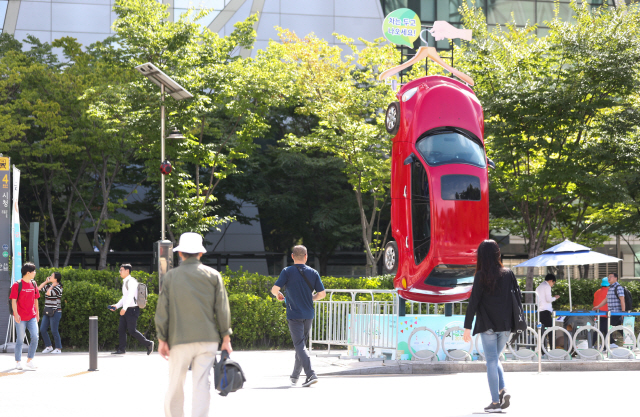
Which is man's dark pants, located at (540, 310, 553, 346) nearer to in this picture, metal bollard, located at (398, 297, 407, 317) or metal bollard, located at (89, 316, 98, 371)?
metal bollard, located at (398, 297, 407, 317)

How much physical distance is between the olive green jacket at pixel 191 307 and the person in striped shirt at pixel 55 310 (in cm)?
967

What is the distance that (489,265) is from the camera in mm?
7559

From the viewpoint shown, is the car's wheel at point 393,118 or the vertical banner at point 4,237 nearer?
the car's wheel at point 393,118

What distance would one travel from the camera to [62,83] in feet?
74.9

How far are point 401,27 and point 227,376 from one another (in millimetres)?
15423

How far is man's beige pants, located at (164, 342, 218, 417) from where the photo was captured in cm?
579

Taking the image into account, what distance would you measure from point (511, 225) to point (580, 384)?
15031 millimetres

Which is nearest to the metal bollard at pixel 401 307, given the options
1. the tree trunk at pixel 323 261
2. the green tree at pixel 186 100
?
the green tree at pixel 186 100

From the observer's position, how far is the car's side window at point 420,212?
1283cm

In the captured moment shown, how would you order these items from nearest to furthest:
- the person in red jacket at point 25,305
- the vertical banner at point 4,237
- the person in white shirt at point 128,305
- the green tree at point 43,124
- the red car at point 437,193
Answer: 1. the person in red jacket at point 25,305
2. the red car at point 437,193
3. the person in white shirt at point 128,305
4. the vertical banner at point 4,237
5. the green tree at point 43,124

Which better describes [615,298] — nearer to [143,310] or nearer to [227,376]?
[143,310]

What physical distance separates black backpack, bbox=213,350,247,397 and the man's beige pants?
11 centimetres

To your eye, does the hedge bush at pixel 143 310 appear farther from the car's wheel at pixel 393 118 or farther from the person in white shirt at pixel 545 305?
the car's wheel at pixel 393 118

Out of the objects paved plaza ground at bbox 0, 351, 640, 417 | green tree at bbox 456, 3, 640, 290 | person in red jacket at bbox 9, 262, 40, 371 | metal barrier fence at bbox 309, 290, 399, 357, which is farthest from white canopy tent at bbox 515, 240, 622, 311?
person in red jacket at bbox 9, 262, 40, 371
